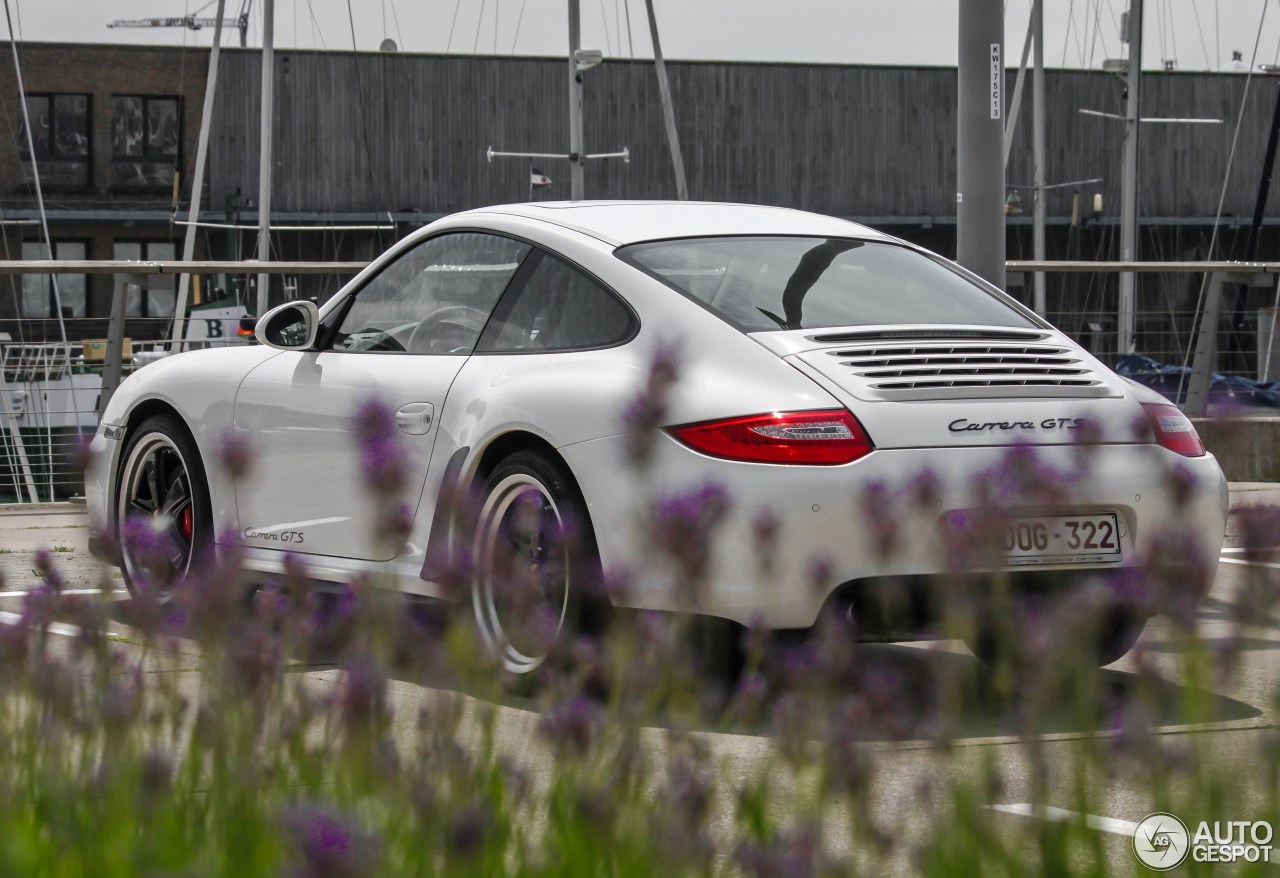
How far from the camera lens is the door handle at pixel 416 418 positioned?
519 centimetres

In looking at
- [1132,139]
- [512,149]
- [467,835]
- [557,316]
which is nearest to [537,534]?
[557,316]

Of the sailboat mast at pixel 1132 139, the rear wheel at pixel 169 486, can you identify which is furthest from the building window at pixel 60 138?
the rear wheel at pixel 169 486

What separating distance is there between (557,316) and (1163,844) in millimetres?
3227

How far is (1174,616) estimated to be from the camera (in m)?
1.77

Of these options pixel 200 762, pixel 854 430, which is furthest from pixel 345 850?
pixel 854 430

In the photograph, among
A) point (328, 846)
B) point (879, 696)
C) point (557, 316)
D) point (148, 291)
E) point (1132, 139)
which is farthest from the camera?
point (148, 291)

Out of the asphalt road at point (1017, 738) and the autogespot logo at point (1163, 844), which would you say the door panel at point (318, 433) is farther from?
the autogespot logo at point (1163, 844)

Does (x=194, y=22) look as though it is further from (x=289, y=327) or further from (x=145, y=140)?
(x=289, y=327)

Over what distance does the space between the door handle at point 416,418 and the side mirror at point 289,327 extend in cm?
88

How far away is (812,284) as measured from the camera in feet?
16.5

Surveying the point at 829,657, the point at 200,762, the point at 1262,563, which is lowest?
the point at 200,762

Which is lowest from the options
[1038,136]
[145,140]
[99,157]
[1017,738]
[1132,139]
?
[1017,738]

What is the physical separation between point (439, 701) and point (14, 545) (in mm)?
7218

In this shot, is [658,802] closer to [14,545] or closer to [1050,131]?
[14,545]
